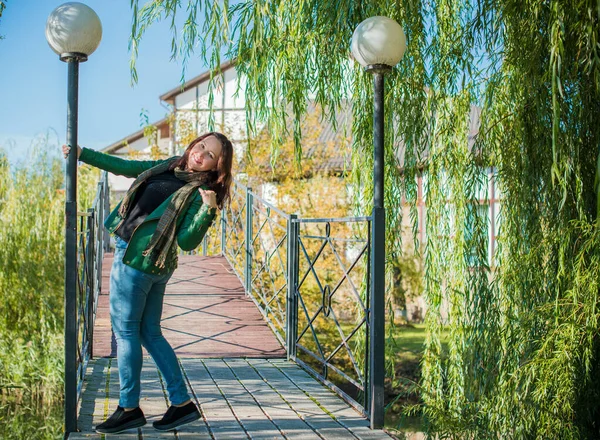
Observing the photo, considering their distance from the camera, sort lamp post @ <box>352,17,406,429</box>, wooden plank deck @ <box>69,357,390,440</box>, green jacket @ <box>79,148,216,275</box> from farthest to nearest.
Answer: lamp post @ <box>352,17,406,429</box> < wooden plank deck @ <box>69,357,390,440</box> < green jacket @ <box>79,148,216,275</box>

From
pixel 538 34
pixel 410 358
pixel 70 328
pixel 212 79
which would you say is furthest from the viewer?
pixel 410 358

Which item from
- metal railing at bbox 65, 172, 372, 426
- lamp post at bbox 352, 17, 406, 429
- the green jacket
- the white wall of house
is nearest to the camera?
the green jacket

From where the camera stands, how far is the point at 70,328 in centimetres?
346

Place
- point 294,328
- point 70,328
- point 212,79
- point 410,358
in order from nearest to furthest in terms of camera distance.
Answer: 1. point 70,328
2. point 212,79
3. point 294,328
4. point 410,358

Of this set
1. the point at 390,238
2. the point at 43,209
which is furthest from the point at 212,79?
the point at 43,209

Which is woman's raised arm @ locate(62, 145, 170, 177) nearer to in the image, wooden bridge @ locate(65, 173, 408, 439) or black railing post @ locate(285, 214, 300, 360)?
wooden bridge @ locate(65, 173, 408, 439)

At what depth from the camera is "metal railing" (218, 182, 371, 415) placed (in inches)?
177

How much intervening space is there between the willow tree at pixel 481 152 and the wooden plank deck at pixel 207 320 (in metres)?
1.77

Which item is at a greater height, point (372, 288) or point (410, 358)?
point (372, 288)

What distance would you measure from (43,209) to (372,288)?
812cm

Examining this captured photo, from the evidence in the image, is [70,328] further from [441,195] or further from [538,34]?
[538,34]

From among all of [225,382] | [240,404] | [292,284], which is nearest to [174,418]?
[240,404]

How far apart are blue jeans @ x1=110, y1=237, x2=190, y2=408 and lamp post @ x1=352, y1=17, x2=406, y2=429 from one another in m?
1.03

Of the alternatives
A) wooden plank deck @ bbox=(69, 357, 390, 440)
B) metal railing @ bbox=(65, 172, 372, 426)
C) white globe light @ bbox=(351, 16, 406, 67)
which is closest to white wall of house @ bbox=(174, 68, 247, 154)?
metal railing @ bbox=(65, 172, 372, 426)
